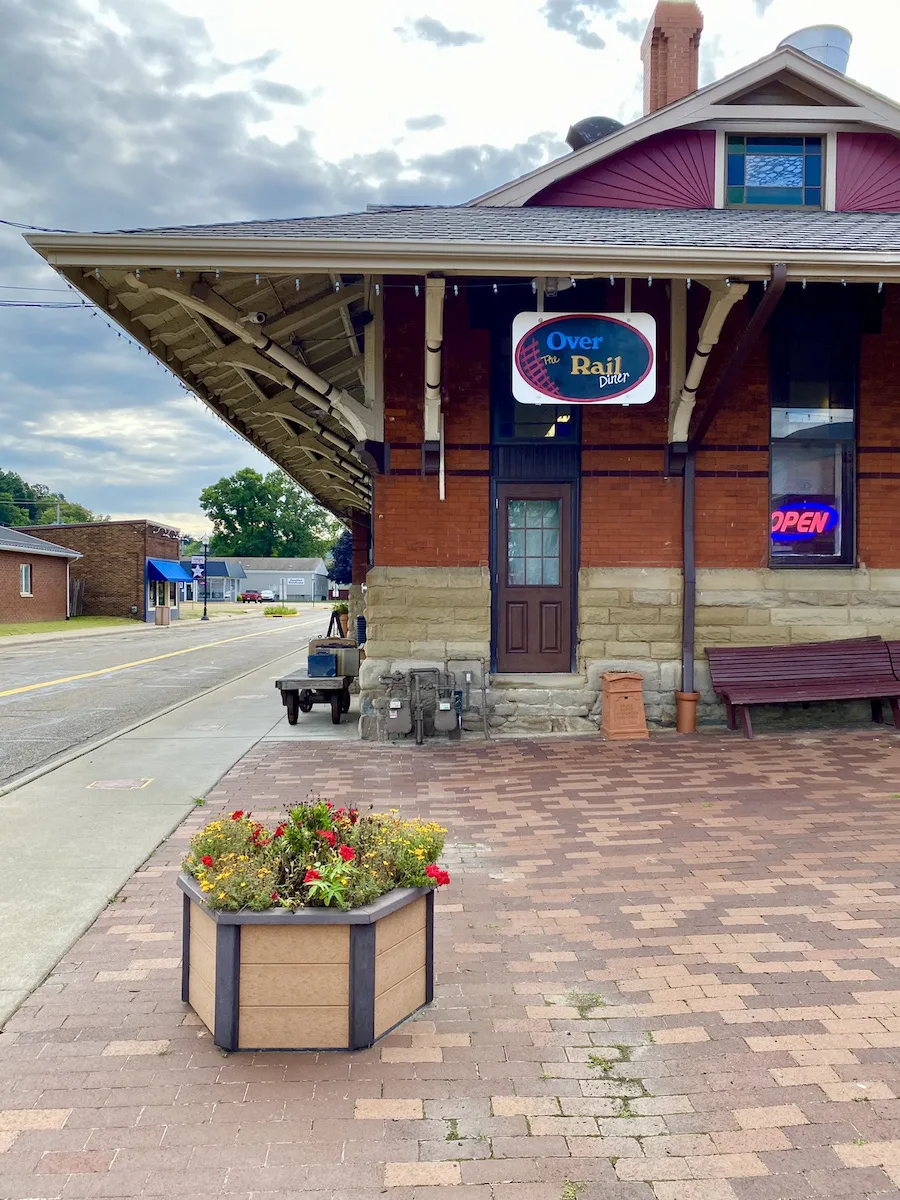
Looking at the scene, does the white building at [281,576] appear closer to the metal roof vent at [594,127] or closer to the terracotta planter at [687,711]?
the metal roof vent at [594,127]

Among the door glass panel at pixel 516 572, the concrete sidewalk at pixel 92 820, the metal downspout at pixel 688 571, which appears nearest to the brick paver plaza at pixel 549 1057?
the concrete sidewalk at pixel 92 820

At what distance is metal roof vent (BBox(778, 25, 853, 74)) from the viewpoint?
14.4 metres

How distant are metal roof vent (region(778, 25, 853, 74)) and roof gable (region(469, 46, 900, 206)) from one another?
3.41 m

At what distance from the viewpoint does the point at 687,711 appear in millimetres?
10117

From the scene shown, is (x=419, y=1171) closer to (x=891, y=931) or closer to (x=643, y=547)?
(x=891, y=931)

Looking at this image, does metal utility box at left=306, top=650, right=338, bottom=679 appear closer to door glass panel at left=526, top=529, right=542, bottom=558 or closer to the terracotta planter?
door glass panel at left=526, top=529, right=542, bottom=558

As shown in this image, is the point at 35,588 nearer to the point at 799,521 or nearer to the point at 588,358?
the point at 588,358

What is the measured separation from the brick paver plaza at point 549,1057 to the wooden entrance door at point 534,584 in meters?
4.48

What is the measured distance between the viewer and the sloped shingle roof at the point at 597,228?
8.39 meters

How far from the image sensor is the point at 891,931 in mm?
4441

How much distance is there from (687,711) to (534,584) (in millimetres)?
2437

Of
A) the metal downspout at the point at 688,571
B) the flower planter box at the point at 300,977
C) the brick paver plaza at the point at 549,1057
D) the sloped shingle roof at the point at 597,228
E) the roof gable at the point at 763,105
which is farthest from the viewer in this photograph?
the roof gable at the point at 763,105

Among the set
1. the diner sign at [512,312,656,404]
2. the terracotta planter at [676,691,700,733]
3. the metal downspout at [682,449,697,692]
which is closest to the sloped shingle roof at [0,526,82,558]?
the diner sign at [512,312,656,404]

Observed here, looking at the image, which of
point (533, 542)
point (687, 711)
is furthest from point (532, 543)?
point (687, 711)
